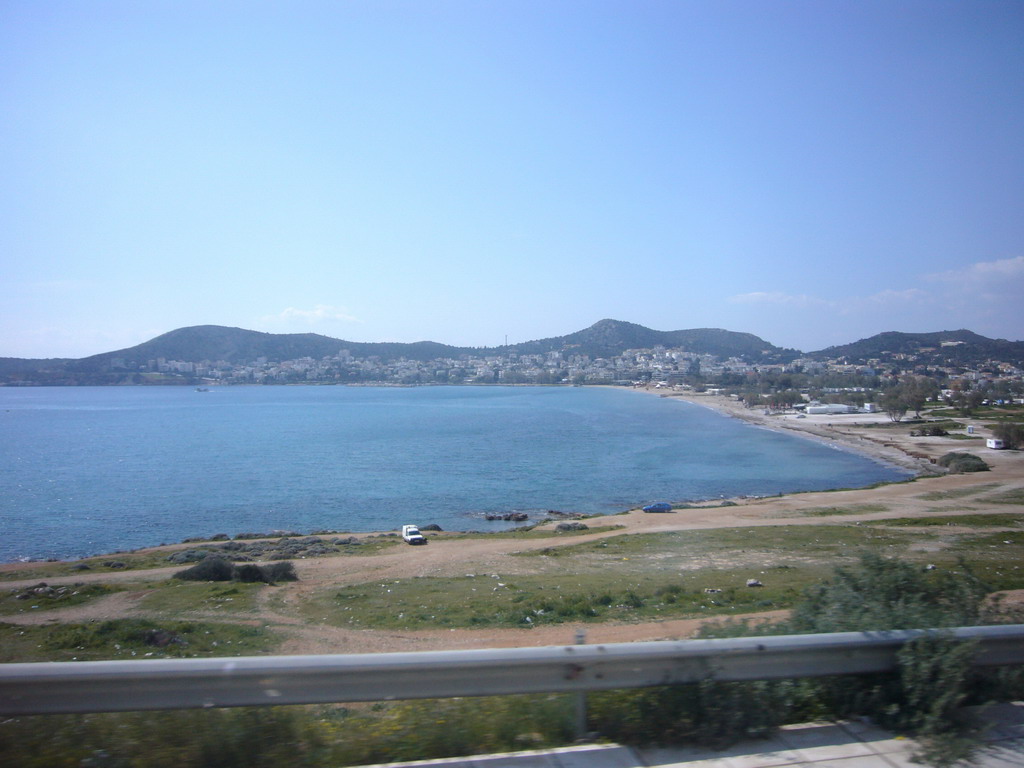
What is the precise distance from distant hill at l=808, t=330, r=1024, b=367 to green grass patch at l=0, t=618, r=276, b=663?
378ft

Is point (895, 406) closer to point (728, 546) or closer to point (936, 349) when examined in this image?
point (728, 546)

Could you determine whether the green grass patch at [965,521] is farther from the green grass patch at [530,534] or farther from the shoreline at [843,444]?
the shoreline at [843,444]

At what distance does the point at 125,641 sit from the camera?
7.95m

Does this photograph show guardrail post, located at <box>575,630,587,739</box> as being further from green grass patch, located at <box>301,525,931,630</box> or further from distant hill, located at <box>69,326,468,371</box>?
distant hill, located at <box>69,326,468,371</box>

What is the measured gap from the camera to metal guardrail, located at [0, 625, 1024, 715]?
9.48ft

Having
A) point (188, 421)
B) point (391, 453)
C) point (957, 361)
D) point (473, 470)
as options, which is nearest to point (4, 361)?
point (188, 421)

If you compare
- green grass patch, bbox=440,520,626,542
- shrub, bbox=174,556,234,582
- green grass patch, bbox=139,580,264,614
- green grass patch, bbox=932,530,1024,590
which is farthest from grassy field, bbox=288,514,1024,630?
green grass patch, bbox=440,520,626,542

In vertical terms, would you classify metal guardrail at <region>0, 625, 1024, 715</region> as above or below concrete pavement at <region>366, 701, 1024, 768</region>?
above

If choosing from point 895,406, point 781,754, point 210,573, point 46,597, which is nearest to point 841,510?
point 210,573

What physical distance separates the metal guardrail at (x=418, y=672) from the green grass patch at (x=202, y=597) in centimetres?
979

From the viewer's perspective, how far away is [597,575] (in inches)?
594

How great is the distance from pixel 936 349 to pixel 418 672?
172623 mm

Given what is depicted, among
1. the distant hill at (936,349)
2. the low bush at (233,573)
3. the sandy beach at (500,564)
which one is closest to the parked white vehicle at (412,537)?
the sandy beach at (500,564)

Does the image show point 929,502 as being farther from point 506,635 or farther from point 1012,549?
point 506,635
